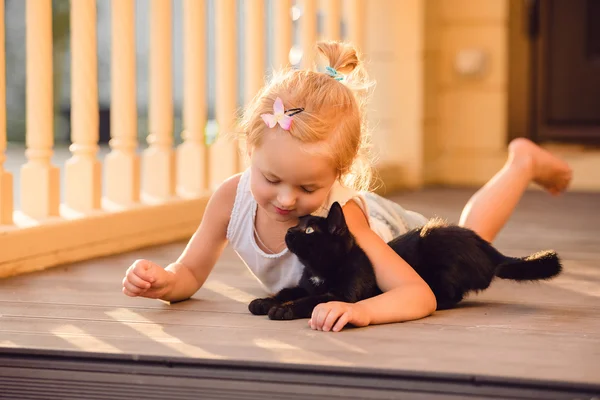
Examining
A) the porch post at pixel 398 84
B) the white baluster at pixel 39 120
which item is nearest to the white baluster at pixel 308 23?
the porch post at pixel 398 84

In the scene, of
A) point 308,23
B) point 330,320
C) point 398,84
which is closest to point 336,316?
point 330,320

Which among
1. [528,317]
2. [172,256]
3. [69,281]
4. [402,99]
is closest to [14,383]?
[69,281]

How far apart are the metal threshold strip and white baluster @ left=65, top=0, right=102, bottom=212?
1.10 m

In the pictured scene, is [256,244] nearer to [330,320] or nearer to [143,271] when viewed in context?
[143,271]

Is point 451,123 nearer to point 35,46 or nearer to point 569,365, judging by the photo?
point 35,46

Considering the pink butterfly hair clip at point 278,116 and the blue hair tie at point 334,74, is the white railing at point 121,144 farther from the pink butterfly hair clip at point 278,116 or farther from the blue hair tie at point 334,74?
the pink butterfly hair clip at point 278,116

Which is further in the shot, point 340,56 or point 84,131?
point 84,131

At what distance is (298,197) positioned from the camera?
5.02ft

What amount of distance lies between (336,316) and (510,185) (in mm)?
971

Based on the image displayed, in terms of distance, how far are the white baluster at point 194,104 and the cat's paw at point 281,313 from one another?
1.38 m

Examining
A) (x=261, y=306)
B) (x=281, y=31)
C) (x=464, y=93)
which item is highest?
(x=281, y=31)

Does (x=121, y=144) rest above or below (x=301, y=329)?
above

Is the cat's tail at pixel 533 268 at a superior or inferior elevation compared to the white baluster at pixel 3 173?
inferior

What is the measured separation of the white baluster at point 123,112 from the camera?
97.4 inches
